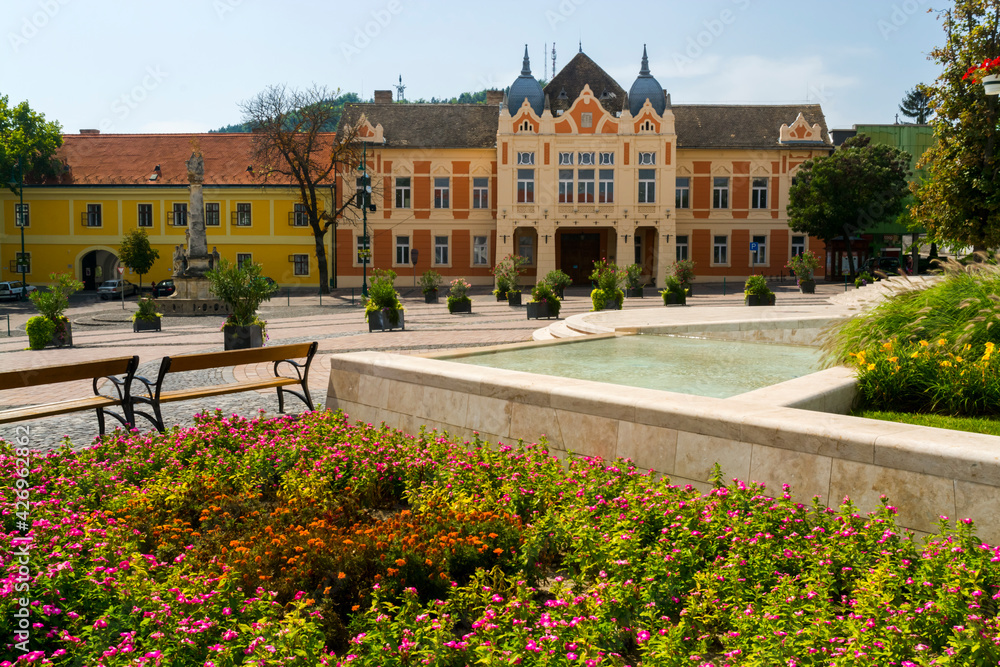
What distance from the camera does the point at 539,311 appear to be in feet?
81.3

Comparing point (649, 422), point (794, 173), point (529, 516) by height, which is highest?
point (794, 173)

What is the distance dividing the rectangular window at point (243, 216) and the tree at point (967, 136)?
39.8 m

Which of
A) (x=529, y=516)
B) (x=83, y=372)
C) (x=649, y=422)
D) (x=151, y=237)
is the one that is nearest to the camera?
(x=529, y=516)

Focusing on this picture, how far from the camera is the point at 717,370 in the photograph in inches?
368

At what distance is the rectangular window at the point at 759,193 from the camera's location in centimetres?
5069

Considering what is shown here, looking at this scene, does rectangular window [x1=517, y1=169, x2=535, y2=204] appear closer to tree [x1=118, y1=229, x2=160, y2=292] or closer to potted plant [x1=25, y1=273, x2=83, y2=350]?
tree [x1=118, y1=229, x2=160, y2=292]

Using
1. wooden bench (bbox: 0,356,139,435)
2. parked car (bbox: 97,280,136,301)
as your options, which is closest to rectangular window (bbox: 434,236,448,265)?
parked car (bbox: 97,280,136,301)

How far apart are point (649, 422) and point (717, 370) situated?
348 cm

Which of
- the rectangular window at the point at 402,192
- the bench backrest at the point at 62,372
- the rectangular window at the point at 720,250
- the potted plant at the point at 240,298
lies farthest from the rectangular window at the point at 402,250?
the bench backrest at the point at 62,372

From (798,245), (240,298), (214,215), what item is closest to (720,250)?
(798,245)

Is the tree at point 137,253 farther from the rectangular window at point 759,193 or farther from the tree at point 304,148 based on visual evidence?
the rectangular window at point 759,193

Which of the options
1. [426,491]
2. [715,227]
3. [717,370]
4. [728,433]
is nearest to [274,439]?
[426,491]

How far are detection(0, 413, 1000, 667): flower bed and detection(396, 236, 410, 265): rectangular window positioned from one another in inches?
1741

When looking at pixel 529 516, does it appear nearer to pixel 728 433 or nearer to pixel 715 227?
pixel 728 433
